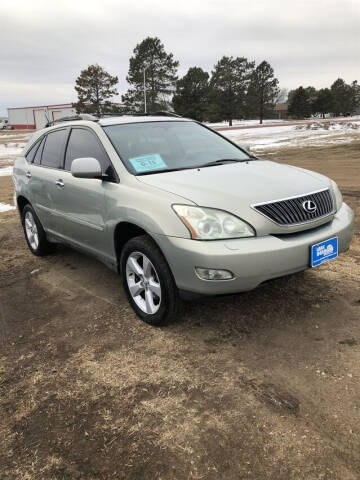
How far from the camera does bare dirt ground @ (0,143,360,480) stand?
210cm

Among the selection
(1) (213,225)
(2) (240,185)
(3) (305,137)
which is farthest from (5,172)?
(3) (305,137)

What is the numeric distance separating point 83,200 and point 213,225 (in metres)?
1.62

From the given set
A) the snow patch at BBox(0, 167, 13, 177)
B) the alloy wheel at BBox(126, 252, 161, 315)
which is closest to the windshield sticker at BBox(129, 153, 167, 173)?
the alloy wheel at BBox(126, 252, 161, 315)

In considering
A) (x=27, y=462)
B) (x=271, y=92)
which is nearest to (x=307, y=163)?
(x=27, y=462)

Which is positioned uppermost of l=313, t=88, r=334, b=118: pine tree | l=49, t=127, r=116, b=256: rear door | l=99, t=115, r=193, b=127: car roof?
l=313, t=88, r=334, b=118: pine tree

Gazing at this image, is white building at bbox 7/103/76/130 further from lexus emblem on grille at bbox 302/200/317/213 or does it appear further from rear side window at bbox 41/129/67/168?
lexus emblem on grille at bbox 302/200/317/213

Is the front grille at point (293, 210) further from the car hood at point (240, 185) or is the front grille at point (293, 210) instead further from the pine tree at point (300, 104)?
the pine tree at point (300, 104)

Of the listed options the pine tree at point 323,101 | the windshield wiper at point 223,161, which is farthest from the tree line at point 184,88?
the windshield wiper at point 223,161

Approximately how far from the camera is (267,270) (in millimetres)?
2836

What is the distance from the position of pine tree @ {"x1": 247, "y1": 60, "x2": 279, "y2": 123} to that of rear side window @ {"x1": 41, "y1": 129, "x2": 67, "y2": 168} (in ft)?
216

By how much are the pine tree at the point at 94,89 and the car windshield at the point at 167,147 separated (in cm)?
4533

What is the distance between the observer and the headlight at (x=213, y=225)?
2.87 m

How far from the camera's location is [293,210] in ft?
9.98

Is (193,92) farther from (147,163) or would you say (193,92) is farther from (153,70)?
(147,163)
